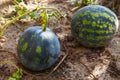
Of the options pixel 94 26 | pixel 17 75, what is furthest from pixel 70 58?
pixel 17 75

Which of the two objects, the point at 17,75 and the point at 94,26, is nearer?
the point at 17,75

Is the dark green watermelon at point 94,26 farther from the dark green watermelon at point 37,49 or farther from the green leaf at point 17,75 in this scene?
the green leaf at point 17,75

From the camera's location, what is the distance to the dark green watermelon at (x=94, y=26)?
9.71ft

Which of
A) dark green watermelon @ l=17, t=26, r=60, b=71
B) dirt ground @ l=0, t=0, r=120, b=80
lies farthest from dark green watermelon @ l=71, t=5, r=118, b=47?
dark green watermelon @ l=17, t=26, r=60, b=71

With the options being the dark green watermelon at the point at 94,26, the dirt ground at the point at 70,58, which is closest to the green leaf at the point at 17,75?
the dirt ground at the point at 70,58

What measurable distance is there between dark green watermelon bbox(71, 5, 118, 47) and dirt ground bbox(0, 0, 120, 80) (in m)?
0.15

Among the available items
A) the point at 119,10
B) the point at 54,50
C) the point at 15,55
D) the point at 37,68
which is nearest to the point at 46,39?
the point at 54,50

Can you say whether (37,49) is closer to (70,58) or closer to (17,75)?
(17,75)

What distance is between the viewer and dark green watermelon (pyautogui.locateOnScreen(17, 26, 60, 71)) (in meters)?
2.64

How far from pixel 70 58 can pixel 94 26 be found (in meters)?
0.43

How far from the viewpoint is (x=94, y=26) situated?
9.71ft

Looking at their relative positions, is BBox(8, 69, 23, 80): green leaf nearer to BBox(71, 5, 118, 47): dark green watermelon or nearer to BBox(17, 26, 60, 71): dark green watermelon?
BBox(17, 26, 60, 71): dark green watermelon

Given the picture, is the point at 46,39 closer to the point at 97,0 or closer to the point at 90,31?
the point at 90,31

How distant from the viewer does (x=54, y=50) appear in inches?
106
